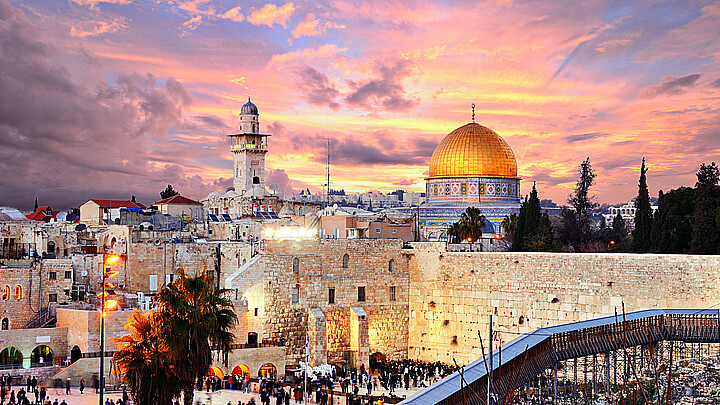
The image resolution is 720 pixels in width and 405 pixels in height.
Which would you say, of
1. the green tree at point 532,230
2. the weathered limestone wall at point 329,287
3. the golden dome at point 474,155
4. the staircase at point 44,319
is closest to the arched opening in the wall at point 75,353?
the staircase at point 44,319

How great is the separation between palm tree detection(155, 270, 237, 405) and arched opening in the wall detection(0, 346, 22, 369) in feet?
39.1

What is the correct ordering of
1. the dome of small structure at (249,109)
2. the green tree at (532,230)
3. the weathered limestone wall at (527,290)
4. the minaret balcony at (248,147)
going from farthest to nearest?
the minaret balcony at (248,147) → the dome of small structure at (249,109) → the green tree at (532,230) → the weathered limestone wall at (527,290)

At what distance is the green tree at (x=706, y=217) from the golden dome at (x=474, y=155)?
730 inches

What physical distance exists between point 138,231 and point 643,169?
22810 millimetres

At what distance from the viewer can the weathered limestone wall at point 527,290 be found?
23078 millimetres

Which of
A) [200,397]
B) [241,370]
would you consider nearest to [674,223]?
[241,370]

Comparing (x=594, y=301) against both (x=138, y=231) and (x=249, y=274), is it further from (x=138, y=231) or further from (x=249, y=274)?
(x=138, y=231)

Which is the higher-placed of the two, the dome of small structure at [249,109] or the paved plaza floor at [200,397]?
the dome of small structure at [249,109]

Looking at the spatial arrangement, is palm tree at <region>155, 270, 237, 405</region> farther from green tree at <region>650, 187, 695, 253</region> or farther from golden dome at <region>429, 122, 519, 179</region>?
golden dome at <region>429, 122, 519, 179</region>

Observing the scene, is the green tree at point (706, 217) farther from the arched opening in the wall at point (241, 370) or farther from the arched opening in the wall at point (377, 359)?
the arched opening in the wall at point (241, 370)

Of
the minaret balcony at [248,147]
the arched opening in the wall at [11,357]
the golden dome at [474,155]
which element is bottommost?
the arched opening in the wall at [11,357]

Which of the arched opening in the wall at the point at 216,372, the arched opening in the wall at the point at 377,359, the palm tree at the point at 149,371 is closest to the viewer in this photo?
the palm tree at the point at 149,371

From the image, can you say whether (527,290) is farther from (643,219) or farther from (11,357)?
(11,357)

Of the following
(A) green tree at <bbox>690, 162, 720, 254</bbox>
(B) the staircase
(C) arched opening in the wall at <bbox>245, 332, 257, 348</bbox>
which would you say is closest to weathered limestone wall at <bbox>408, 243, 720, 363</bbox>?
(A) green tree at <bbox>690, 162, 720, 254</bbox>
